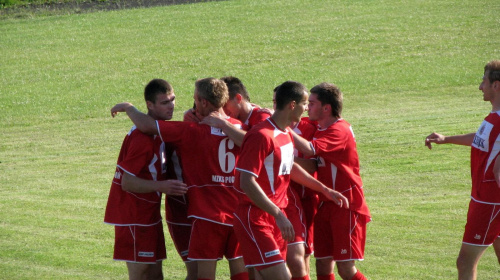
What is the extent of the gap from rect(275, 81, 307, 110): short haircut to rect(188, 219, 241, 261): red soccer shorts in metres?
1.36

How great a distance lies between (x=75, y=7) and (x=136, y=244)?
38025 millimetres

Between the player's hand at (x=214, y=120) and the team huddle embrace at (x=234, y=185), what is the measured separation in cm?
1

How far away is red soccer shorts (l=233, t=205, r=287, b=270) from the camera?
20.5ft

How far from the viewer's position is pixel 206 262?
684cm

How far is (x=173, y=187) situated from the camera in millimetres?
6746

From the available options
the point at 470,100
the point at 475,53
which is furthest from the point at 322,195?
the point at 475,53

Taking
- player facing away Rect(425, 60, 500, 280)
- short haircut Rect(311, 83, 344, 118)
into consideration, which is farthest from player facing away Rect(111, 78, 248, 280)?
player facing away Rect(425, 60, 500, 280)

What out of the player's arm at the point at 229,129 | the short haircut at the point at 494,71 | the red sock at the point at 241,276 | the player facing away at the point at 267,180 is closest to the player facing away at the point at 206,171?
the player's arm at the point at 229,129

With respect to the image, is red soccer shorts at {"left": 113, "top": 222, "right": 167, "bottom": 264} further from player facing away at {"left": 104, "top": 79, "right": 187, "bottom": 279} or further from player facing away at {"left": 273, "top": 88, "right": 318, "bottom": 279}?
player facing away at {"left": 273, "top": 88, "right": 318, "bottom": 279}

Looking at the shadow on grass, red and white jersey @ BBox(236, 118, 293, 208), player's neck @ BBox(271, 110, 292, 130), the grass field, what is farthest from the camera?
the shadow on grass

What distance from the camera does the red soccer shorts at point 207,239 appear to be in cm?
682

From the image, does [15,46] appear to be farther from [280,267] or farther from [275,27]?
[280,267]

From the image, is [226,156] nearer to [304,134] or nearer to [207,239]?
[207,239]

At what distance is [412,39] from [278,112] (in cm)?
2990
